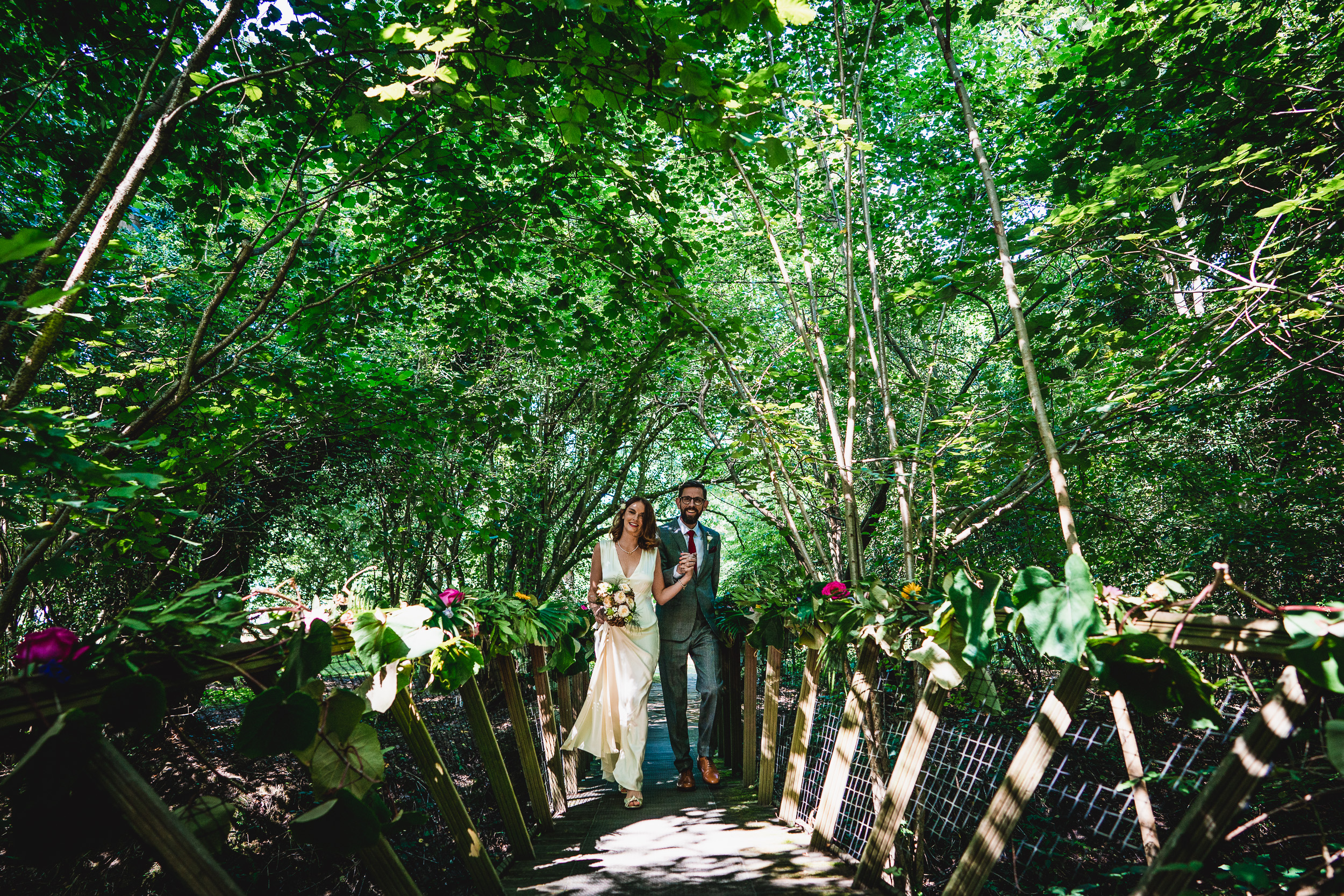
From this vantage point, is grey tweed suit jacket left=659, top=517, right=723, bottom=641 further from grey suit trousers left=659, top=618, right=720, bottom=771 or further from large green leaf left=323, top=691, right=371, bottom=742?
large green leaf left=323, top=691, right=371, bottom=742

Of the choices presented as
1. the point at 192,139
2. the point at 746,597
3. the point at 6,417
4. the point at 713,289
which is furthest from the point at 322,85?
the point at 713,289

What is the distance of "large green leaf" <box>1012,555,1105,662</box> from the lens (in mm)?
1411

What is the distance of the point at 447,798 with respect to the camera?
218 cm

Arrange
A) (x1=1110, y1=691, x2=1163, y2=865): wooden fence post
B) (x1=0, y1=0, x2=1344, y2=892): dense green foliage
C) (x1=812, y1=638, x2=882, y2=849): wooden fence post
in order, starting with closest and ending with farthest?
(x1=1110, y1=691, x2=1163, y2=865): wooden fence post, (x1=0, y1=0, x2=1344, y2=892): dense green foliage, (x1=812, y1=638, x2=882, y2=849): wooden fence post

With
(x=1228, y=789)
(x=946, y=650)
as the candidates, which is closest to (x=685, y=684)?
(x=946, y=650)

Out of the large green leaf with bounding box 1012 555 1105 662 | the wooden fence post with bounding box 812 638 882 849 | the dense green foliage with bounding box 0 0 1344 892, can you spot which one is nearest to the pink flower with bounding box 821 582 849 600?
the dense green foliage with bounding box 0 0 1344 892

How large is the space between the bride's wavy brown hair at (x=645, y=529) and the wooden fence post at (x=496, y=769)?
6.39ft

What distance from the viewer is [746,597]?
4488mm

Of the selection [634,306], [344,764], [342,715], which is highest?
[634,306]

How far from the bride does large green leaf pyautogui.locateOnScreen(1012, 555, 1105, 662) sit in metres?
2.92

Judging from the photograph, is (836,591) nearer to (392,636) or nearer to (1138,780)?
(1138,780)

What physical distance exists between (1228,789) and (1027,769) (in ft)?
1.72

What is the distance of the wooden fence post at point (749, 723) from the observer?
433 cm

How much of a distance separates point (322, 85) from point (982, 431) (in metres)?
3.79
